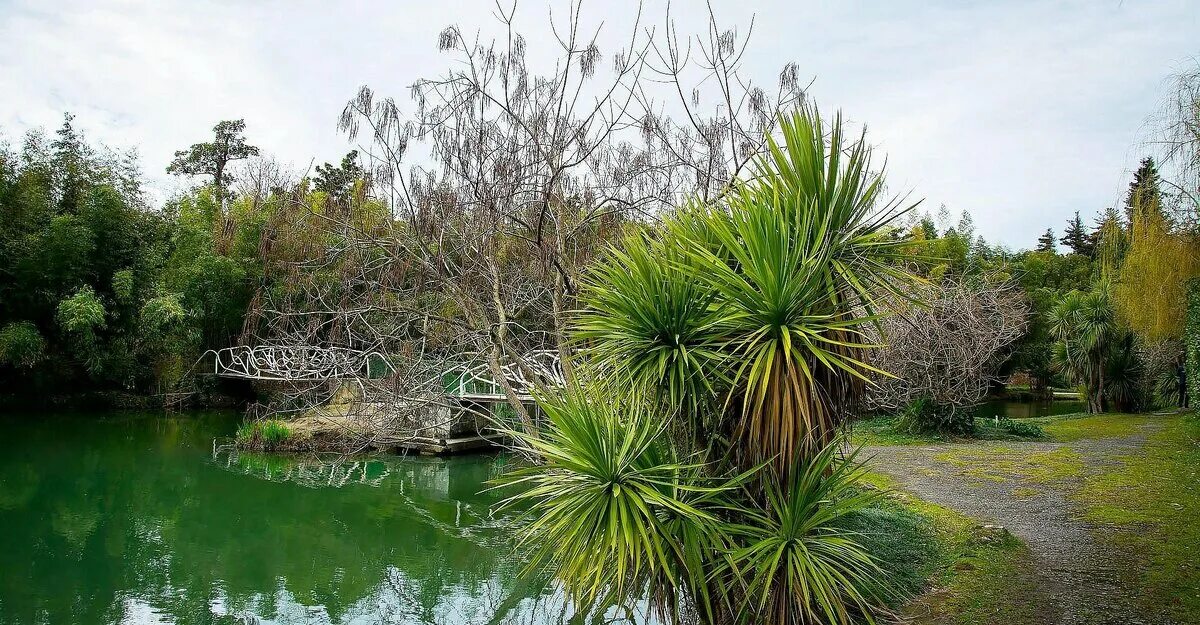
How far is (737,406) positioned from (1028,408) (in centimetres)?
2789

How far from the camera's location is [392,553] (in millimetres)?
9562

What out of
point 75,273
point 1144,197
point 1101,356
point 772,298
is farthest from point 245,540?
point 1101,356

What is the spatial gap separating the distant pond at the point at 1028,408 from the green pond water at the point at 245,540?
17.1m

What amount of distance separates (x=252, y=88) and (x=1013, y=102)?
1260 cm

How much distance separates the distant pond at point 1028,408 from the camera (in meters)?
24.5

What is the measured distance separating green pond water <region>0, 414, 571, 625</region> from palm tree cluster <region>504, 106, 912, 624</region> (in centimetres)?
343

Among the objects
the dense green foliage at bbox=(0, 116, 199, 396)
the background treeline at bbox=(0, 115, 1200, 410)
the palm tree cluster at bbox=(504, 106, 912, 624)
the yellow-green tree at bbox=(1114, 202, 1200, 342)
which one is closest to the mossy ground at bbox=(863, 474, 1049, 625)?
the palm tree cluster at bbox=(504, 106, 912, 624)

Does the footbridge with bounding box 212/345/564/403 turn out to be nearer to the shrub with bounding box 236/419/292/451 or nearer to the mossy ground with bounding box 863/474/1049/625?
the shrub with bounding box 236/419/292/451

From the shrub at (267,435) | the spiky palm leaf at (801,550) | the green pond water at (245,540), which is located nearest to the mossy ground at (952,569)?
the spiky palm leaf at (801,550)

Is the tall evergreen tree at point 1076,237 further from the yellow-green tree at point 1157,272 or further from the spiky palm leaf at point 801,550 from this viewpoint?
the spiky palm leaf at point 801,550

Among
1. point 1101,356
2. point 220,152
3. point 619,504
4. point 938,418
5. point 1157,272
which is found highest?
point 220,152

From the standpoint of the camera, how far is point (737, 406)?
399 centimetres

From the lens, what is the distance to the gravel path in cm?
507

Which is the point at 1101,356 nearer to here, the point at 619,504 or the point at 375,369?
the point at 375,369
